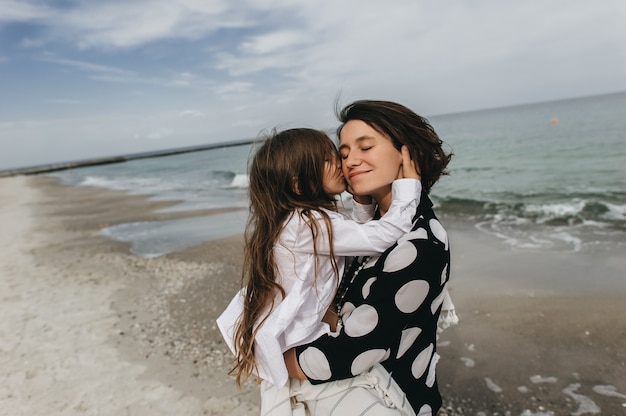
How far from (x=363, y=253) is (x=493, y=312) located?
4337 mm

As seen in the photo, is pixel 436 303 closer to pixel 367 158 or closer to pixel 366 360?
pixel 366 360

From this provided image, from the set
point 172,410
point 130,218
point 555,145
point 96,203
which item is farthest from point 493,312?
point 555,145

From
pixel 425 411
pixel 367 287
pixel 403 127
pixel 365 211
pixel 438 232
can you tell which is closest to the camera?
pixel 367 287

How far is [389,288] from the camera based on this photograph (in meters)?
1.74

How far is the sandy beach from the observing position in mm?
4137

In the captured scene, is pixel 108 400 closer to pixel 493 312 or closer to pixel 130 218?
pixel 493 312

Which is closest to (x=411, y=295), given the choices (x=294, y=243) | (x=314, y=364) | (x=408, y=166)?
(x=314, y=364)

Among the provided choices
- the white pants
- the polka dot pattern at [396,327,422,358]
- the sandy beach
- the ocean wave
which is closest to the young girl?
the white pants

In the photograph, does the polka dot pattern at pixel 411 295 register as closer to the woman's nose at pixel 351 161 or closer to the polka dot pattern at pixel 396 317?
the polka dot pattern at pixel 396 317

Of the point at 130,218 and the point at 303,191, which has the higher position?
the point at 303,191

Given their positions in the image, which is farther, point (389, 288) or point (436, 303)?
point (436, 303)

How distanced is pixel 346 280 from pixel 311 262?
0.27 m

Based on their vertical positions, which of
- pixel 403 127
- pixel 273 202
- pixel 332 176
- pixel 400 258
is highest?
pixel 403 127

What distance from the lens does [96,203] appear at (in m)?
21.7
